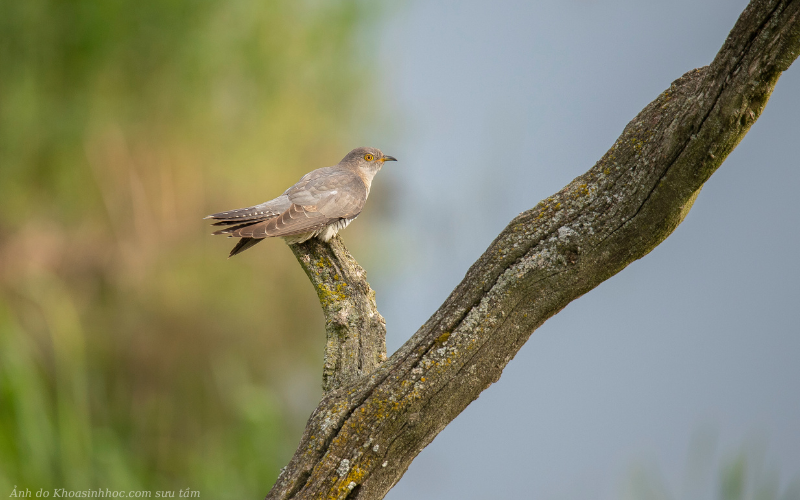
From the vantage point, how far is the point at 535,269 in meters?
1.82

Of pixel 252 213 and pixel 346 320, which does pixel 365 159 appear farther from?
pixel 346 320

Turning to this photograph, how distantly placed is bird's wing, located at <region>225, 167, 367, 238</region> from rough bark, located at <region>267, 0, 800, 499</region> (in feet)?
2.94

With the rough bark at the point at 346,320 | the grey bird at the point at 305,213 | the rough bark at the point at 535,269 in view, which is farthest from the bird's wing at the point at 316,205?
the rough bark at the point at 535,269

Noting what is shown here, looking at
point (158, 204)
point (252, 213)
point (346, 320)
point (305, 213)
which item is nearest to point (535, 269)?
point (346, 320)

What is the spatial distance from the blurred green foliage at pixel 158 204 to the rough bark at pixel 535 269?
4.55 meters

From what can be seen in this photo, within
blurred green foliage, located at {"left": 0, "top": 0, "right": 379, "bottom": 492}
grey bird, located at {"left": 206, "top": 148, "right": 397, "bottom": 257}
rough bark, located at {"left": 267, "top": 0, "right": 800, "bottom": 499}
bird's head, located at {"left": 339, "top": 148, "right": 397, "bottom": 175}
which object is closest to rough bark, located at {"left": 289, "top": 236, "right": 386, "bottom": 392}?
grey bird, located at {"left": 206, "top": 148, "right": 397, "bottom": 257}

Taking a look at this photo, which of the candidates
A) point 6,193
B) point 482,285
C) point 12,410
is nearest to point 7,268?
point 6,193

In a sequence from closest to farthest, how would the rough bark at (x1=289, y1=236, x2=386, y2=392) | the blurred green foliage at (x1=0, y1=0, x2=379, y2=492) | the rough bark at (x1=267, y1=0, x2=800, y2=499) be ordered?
the rough bark at (x1=267, y1=0, x2=800, y2=499) < the rough bark at (x1=289, y1=236, x2=386, y2=392) < the blurred green foliage at (x1=0, y1=0, x2=379, y2=492)

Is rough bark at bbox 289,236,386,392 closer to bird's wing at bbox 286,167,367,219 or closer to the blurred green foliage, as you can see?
bird's wing at bbox 286,167,367,219

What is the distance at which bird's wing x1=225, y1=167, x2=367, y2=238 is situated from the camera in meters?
2.66

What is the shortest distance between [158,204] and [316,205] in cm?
488

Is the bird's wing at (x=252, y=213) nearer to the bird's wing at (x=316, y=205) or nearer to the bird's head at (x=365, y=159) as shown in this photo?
the bird's wing at (x=316, y=205)

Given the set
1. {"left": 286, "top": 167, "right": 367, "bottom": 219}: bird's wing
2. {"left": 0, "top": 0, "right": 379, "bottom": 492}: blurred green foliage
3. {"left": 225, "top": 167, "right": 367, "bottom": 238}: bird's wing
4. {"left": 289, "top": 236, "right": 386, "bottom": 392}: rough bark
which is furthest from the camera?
{"left": 0, "top": 0, "right": 379, "bottom": 492}: blurred green foliage

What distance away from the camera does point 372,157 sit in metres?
3.77
